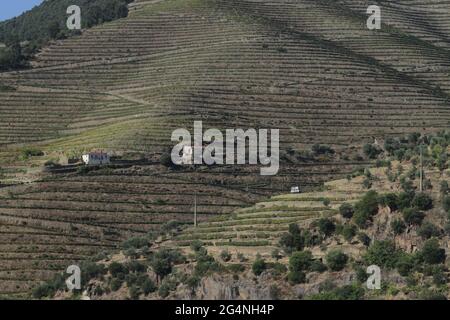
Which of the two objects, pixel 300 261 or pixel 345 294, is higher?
pixel 300 261

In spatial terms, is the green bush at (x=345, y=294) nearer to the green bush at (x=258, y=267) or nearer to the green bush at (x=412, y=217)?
the green bush at (x=258, y=267)

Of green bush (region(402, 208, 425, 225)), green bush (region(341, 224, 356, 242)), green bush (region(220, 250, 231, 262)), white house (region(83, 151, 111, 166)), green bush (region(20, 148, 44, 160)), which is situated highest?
green bush (region(20, 148, 44, 160))

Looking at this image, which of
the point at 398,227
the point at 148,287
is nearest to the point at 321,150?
the point at 398,227

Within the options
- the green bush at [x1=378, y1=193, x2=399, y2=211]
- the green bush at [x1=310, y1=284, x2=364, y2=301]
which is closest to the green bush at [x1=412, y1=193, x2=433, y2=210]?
the green bush at [x1=378, y1=193, x2=399, y2=211]

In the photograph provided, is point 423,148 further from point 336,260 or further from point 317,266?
point 317,266

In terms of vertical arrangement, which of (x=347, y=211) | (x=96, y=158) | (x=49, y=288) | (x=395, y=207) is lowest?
(x=49, y=288)

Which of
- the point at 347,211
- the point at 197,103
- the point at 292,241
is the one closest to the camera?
the point at 292,241

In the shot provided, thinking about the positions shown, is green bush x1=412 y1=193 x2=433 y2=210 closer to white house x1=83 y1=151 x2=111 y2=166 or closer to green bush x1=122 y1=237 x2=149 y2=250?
green bush x1=122 y1=237 x2=149 y2=250
